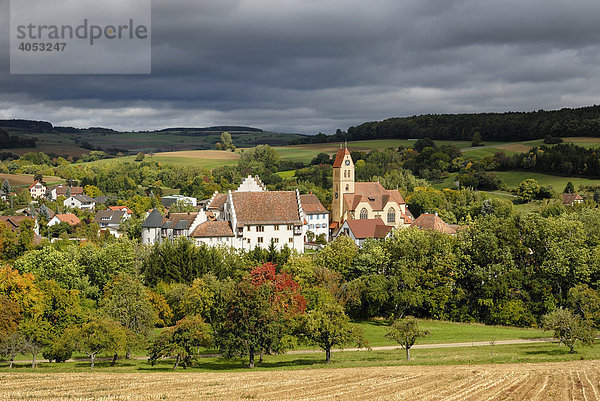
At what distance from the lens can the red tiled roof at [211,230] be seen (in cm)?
8625

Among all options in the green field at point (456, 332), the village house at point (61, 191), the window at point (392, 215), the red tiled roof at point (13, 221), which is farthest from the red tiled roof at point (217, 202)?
the village house at point (61, 191)

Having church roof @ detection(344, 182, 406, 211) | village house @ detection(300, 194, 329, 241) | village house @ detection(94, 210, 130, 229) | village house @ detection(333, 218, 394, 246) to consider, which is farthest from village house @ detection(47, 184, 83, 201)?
village house @ detection(333, 218, 394, 246)

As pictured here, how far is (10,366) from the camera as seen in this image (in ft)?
154

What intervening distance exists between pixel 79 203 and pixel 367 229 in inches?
3693

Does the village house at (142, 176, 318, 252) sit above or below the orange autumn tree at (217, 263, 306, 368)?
above

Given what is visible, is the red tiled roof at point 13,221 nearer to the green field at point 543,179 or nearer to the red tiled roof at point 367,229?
the red tiled roof at point 367,229

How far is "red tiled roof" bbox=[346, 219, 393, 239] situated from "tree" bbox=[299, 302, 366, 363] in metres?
55.2

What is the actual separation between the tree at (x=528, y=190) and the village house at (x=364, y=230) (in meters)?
52.8

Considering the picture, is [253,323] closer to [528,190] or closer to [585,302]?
[585,302]

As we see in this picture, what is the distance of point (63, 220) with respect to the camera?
135 meters

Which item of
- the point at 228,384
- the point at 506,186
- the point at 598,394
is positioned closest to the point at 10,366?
the point at 228,384

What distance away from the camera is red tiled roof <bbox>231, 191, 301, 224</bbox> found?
288ft

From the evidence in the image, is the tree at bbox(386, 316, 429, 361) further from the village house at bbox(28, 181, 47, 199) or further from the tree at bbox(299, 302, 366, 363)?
the village house at bbox(28, 181, 47, 199)

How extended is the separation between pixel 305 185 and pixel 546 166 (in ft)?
216
